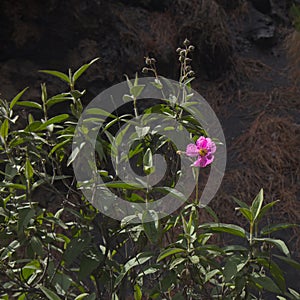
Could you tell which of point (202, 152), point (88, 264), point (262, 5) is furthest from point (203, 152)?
point (262, 5)

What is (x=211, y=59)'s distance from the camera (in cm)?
319

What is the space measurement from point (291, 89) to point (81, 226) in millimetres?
2199

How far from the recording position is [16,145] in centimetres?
106

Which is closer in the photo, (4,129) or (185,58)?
(4,129)

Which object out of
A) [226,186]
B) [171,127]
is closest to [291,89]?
[226,186]

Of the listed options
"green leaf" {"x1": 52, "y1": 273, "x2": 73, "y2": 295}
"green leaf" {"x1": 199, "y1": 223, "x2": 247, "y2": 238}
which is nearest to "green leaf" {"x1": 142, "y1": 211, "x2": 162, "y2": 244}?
"green leaf" {"x1": 199, "y1": 223, "x2": 247, "y2": 238}

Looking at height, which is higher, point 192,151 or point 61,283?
point 192,151

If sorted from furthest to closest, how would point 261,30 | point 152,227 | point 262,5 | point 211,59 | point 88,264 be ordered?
point 262,5
point 261,30
point 211,59
point 88,264
point 152,227

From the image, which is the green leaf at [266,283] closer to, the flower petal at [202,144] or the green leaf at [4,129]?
the flower petal at [202,144]

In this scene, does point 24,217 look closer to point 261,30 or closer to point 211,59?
point 211,59

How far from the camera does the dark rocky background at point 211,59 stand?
7.73ft

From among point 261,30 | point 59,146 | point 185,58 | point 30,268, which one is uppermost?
point 185,58

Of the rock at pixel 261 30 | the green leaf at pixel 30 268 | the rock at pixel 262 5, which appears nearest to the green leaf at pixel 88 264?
the green leaf at pixel 30 268

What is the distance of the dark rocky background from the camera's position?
236 centimetres
